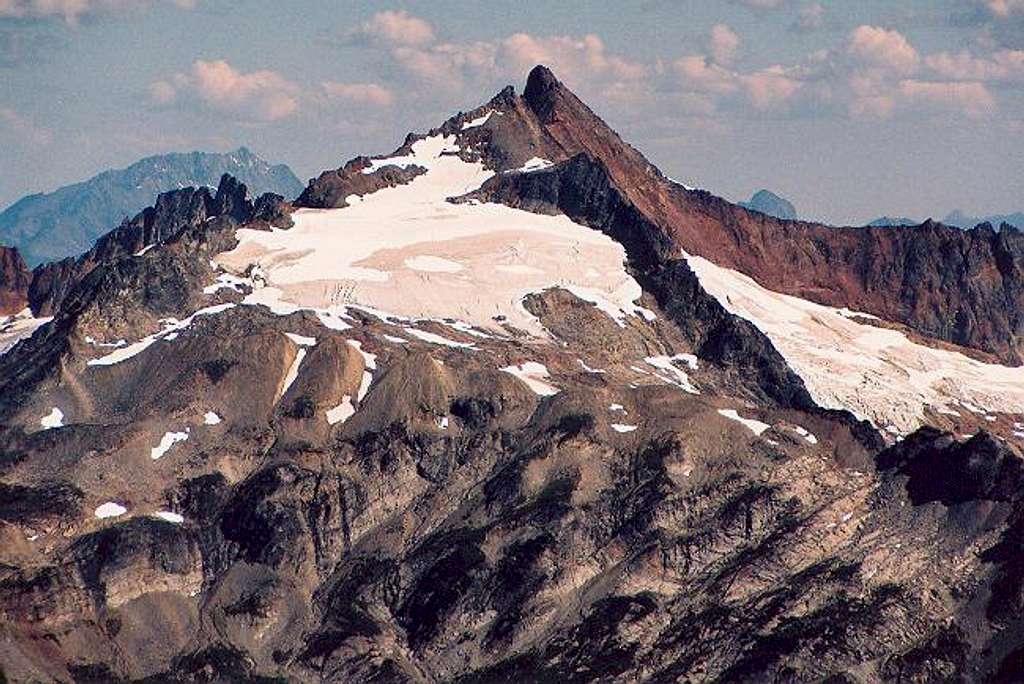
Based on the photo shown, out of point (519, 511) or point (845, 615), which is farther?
Answer: point (519, 511)

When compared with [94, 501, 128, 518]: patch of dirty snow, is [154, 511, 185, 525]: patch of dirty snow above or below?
below

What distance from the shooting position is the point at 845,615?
181375 millimetres

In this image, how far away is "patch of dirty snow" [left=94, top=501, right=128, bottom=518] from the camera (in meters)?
193

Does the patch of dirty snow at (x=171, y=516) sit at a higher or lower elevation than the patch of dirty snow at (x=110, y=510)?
lower

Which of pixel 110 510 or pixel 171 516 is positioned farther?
pixel 171 516

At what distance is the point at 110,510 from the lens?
19388 centimetres

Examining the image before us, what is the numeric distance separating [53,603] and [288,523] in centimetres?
2539

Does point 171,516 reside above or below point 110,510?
below

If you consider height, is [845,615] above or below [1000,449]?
below

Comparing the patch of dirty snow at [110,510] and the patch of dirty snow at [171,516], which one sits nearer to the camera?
the patch of dirty snow at [110,510]

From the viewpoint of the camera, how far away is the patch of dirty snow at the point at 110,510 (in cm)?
19325

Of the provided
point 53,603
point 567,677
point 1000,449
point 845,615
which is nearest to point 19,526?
point 53,603

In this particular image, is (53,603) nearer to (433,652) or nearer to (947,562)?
(433,652)

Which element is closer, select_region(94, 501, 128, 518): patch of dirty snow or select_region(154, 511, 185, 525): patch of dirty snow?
select_region(94, 501, 128, 518): patch of dirty snow
